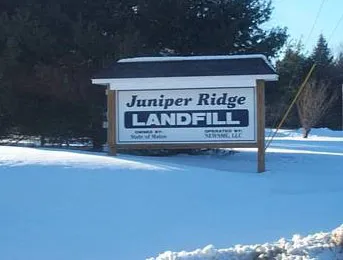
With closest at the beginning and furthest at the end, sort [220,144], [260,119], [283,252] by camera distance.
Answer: [283,252] < [260,119] < [220,144]

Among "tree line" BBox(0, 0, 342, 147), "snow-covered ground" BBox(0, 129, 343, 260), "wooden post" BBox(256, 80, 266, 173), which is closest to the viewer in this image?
"snow-covered ground" BBox(0, 129, 343, 260)

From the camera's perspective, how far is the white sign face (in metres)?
15.9

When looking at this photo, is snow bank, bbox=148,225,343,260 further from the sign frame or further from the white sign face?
the white sign face

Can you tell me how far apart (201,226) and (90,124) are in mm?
11683

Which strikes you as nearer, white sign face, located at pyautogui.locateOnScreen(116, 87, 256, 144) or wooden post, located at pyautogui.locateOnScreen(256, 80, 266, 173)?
wooden post, located at pyautogui.locateOnScreen(256, 80, 266, 173)

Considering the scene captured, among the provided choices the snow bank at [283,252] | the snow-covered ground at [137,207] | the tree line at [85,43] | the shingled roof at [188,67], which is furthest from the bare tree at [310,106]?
the snow bank at [283,252]

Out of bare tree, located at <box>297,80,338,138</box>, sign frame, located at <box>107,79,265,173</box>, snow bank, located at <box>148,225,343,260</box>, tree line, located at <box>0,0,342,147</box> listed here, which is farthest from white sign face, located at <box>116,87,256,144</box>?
bare tree, located at <box>297,80,338,138</box>

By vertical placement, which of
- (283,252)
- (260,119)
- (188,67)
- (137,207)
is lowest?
(137,207)

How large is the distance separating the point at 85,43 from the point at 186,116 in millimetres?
5504

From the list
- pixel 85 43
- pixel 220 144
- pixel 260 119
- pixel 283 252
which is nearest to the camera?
pixel 283 252

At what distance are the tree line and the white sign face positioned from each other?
154 inches

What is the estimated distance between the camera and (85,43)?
66.3 feet

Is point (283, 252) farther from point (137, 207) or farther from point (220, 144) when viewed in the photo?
point (220, 144)

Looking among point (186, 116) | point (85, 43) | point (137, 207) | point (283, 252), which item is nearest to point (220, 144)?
point (186, 116)
